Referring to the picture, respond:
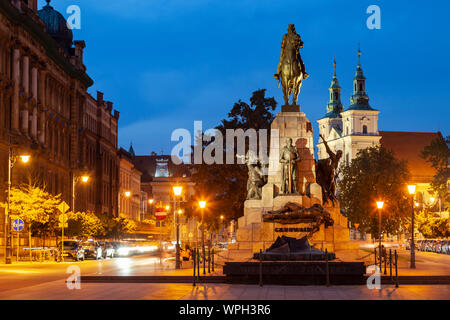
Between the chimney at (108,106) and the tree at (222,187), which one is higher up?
the chimney at (108,106)

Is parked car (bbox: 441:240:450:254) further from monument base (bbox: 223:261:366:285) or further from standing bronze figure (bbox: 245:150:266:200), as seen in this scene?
monument base (bbox: 223:261:366:285)

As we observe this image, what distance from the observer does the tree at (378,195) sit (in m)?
71.6

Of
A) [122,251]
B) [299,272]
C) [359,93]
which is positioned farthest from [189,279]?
[359,93]

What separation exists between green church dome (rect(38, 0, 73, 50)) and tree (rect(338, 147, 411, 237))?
1395 inches

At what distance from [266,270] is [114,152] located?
9750 centimetres

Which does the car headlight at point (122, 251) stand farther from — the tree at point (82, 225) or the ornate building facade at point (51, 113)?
the ornate building facade at point (51, 113)

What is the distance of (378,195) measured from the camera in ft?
234

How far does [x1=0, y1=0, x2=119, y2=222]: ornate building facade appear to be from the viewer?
2419 inches

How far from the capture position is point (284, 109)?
33906mm

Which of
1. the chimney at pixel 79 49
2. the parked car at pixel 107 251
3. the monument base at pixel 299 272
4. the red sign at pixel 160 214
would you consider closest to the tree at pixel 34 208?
the parked car at pixel 107 251

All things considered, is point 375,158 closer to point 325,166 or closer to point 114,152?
point 114,152

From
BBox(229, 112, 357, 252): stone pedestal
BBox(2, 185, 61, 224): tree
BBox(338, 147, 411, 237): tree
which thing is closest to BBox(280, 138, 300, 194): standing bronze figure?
BBox(229, 112, 357, 252): stone pedestal

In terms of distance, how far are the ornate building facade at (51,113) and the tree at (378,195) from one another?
2675cm
